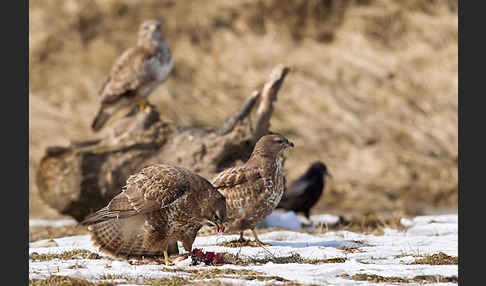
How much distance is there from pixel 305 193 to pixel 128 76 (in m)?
3.40

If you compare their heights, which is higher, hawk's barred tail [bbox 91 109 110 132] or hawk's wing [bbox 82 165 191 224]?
hawk's barred tail [bbox 91 109 110 132]

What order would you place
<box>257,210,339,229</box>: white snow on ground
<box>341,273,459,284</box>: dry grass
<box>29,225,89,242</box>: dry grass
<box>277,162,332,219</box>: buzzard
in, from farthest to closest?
<box>277,162,332,219</box>: buzzard → <box>257,210,339,229</box>: white snow on ground → <box>29,225,89,242</box>: dry grass → <box>341,273,459,284</box>: dry grass

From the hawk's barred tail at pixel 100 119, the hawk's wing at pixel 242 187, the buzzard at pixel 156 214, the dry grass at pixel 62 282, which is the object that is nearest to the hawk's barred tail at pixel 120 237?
the buzzard at pixel 156 214

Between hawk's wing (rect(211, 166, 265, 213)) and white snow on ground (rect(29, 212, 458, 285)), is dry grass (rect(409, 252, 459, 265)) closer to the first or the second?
white snow on ground (rect(29, 212, 458, 285))

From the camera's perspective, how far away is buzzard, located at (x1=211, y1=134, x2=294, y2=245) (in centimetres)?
683

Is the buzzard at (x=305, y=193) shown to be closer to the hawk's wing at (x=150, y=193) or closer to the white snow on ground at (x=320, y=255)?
the white snow on ground at (x=320, y=255)

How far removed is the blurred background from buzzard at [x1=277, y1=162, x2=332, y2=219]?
233 centimetres

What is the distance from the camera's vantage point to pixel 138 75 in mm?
10305

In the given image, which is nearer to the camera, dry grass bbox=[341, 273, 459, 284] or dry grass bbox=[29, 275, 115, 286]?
dry grass bbox=[29, 275, 115, 286]

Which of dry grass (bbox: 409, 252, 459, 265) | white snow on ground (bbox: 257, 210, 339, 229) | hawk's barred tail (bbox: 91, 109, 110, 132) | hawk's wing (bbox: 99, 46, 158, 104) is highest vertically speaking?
hawk's wing (bbox: 99, 46, 158, 104)

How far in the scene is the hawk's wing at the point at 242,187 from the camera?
682cm

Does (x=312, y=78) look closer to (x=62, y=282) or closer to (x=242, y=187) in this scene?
(x=242, y=187)

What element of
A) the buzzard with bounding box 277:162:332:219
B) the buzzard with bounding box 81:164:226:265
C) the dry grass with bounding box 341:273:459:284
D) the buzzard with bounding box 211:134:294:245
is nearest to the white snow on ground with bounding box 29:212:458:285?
the dry grass with bounding box 341:273:459:284

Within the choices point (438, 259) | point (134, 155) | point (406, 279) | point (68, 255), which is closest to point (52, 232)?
point (134, 155)
